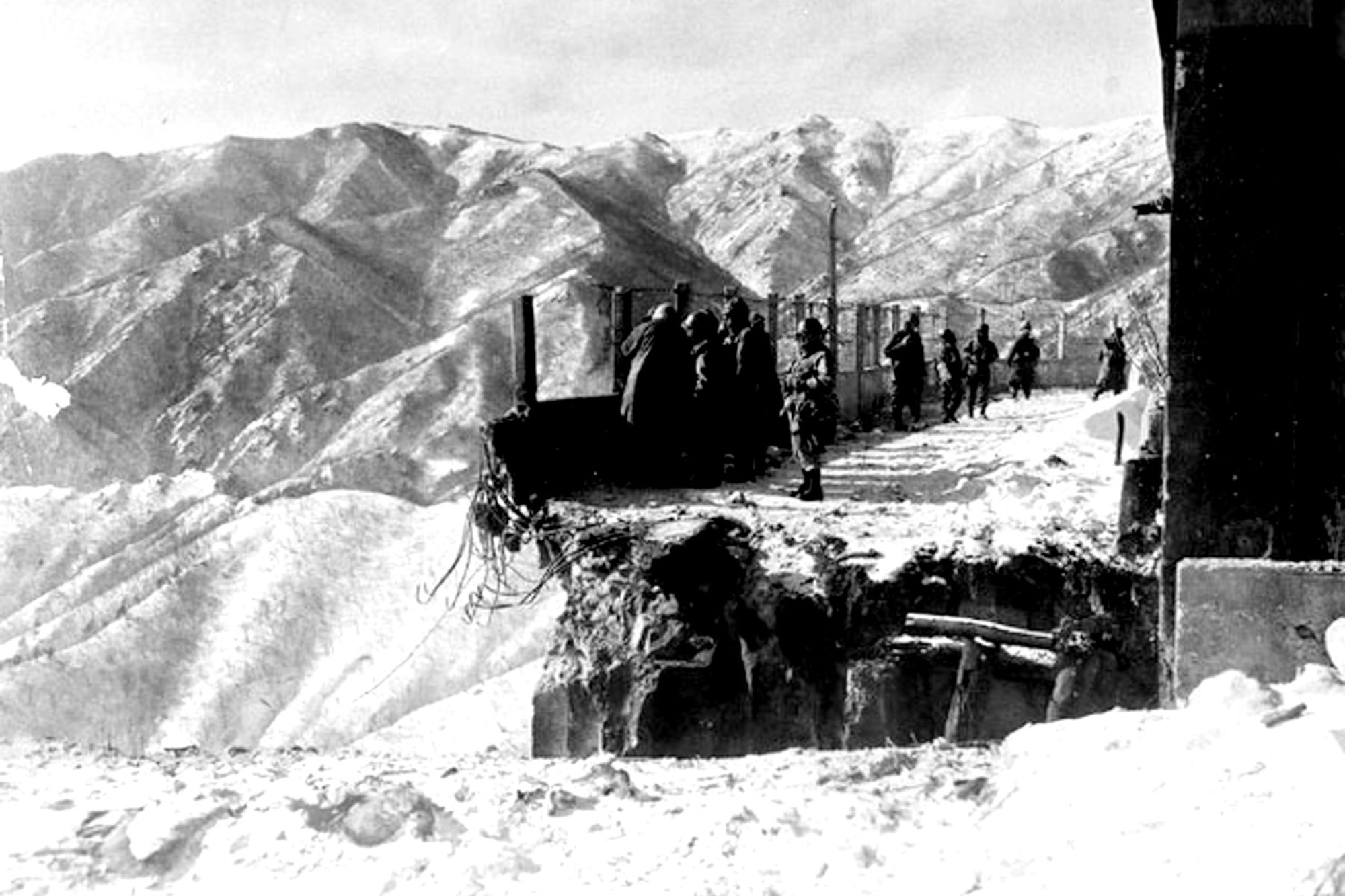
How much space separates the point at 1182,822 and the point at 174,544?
34.3 metres

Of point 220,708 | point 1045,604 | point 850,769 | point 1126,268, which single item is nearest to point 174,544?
point 220,708

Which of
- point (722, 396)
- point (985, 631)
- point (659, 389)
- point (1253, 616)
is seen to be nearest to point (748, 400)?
point (722, 396)

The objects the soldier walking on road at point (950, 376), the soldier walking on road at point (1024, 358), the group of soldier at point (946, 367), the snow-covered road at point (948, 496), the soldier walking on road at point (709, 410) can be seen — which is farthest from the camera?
the soldier walking on road at point (1024, 358)

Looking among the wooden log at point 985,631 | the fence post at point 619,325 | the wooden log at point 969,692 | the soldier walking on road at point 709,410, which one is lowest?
the wooden log at point 969,692

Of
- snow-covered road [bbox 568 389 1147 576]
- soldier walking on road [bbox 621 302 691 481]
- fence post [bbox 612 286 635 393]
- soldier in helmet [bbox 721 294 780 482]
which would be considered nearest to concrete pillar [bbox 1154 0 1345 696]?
snow-covered road [bbox 568 389 1147 576]

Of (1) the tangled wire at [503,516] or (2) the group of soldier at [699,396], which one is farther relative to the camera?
(2) the group of soldier at [699,396]

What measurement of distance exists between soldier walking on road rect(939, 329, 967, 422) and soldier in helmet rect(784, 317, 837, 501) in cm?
991

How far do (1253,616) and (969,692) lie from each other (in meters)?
3.09

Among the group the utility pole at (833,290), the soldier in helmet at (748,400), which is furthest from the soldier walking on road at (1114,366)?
the soldier in helmet at (748,400)

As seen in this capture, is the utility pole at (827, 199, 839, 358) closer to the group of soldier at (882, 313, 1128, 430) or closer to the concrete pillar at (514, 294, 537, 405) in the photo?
the group of soldier at (882, 313, 1128, 430)

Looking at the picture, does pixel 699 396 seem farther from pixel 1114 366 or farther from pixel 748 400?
pixel 1114 366

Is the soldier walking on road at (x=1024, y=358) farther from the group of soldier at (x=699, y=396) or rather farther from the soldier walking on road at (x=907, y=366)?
the group of soldier at (x=699, y=396)

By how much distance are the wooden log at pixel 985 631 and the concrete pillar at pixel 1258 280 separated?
1849 mm

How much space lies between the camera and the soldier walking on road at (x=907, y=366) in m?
18.9
